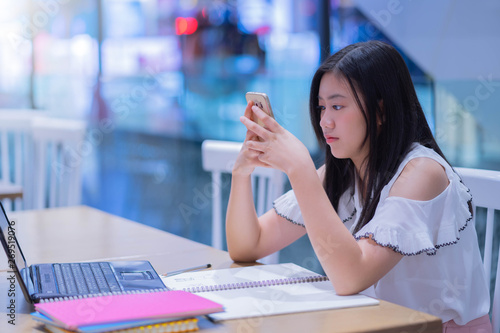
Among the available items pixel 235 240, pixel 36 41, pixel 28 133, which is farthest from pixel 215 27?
pixel 235 240

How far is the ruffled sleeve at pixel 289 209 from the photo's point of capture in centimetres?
151

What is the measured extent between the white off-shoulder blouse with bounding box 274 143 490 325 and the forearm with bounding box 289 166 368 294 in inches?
2.7

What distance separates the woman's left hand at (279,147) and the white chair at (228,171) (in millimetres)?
485

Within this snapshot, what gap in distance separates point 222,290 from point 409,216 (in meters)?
0.39

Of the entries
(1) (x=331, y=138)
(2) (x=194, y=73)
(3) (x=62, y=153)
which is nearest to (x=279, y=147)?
(1) (x=331, y=138)

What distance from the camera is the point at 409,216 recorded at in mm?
1194

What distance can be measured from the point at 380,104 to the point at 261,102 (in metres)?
0.26

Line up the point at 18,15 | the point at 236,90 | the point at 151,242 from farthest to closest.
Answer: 1. the point at 18,15
2. the point at 236,90
3. the point at 151,242

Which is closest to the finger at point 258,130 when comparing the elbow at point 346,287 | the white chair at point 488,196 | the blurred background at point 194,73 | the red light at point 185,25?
the elbow at point 346,287

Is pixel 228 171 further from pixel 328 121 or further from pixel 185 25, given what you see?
pixel 185 25

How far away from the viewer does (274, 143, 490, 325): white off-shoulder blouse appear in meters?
1.21

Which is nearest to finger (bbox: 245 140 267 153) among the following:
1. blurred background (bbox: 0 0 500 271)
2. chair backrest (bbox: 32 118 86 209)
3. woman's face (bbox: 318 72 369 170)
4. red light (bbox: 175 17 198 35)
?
woman's face (bbox: 318 72 369 170)

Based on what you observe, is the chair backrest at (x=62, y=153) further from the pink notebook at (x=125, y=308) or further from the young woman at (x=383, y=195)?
the pink notebook at (x=125, y=308)

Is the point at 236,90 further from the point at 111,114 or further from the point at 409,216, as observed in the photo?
the point at 409,216
